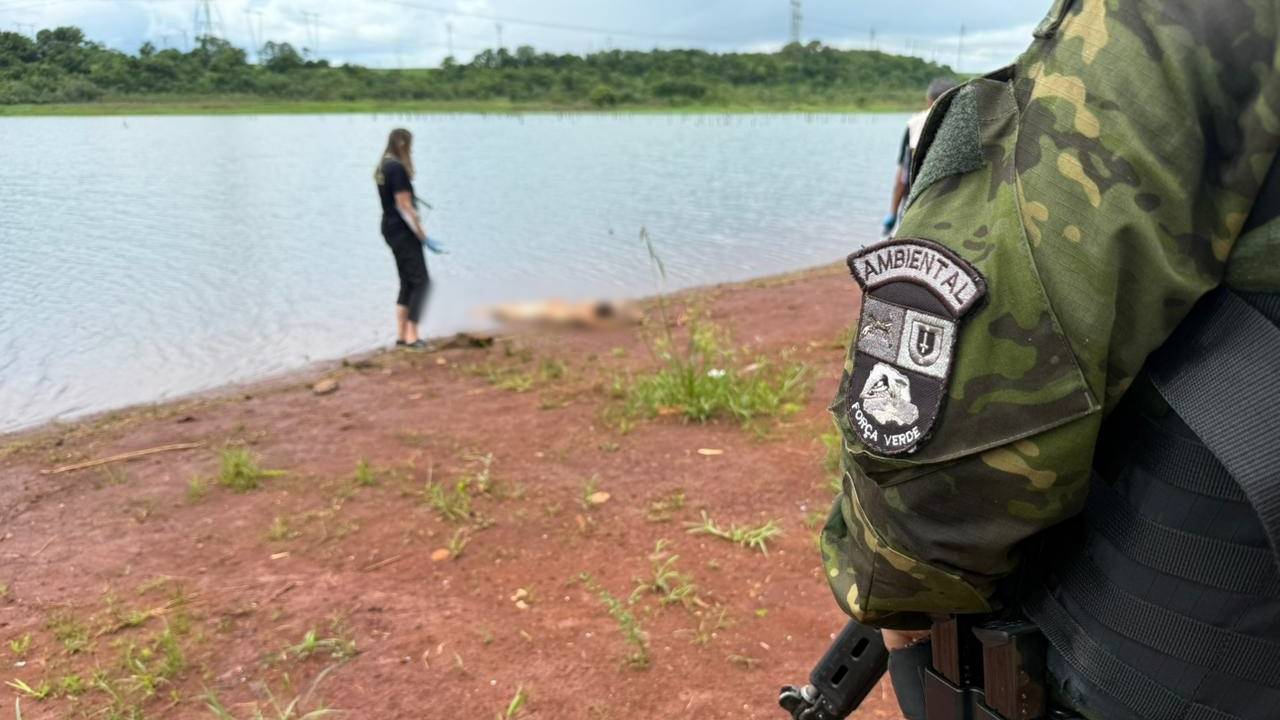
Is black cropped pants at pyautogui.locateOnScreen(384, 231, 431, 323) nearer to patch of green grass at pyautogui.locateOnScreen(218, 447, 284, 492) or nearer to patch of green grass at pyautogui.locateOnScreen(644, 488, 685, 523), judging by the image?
patch of green grass at pyautogui.locateOnScreen(218, 447, 284, 492)

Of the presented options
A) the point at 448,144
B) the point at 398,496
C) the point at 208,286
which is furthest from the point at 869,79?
the point at 398,496

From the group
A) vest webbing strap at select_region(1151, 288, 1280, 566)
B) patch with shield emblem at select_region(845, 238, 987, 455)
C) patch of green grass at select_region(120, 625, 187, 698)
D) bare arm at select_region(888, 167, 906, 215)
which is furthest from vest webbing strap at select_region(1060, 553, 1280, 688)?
bare arm at select_region(888, 167, 906, 215)

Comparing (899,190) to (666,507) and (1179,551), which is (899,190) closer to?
(666,507)

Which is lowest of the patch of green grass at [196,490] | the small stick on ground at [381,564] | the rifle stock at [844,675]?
the patch of green grass at [196,490]

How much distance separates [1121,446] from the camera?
0.94 metres

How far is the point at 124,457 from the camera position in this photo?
4.64 metres

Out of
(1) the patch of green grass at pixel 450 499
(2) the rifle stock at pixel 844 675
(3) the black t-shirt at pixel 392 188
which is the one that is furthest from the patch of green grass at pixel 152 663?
(3) the black t-shirt at pixel 392 188

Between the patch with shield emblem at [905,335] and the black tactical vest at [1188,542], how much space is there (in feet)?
0.66

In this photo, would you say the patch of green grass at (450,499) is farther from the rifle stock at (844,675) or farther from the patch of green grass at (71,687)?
the rifle stock at (844,675)

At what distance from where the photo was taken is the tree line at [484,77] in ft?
15.7

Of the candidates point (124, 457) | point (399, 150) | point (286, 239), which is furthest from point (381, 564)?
point (286, 239)

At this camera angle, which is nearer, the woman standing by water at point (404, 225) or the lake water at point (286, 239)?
the woman standing by water at point (404, 225)

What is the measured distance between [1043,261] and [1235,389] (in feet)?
0.65

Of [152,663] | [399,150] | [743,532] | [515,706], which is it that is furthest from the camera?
[399,150]
